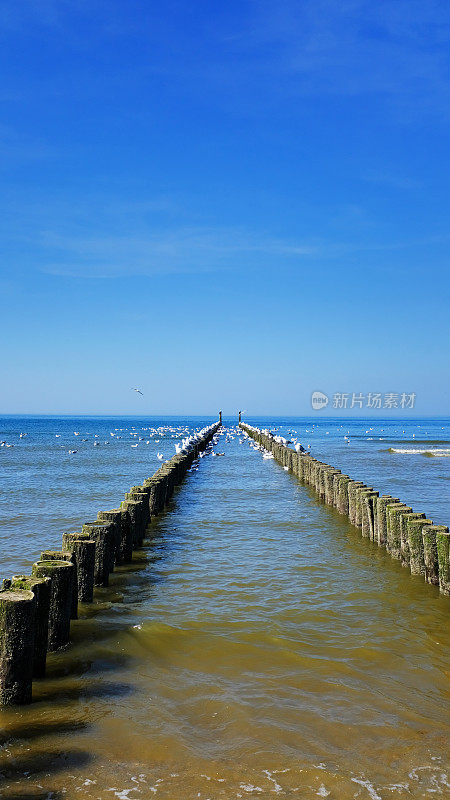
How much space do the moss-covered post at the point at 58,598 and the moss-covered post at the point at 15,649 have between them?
1.16 meters

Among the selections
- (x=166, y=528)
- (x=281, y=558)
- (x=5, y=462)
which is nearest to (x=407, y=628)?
(x=281, y=558)

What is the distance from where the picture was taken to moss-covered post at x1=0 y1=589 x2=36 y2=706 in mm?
4922

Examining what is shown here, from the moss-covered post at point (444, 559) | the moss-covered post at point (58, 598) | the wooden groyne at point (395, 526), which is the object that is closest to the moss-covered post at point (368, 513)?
the wooden groyne at point (395, 526)

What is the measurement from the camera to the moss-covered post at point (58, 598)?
620 centimetres

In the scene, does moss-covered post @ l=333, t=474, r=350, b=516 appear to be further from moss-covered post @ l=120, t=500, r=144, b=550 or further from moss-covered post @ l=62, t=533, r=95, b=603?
moss-covered post @ l=62, t=533, r=95, b=603

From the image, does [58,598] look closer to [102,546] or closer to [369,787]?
[102,546]

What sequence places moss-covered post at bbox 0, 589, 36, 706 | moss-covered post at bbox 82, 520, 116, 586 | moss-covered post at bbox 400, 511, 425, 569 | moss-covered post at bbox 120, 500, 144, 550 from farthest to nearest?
moss-covered post at bbox 120, 500, 144, 550 → moss-covered post at bbox 400, 511, 425, 569 → moss-covered post at bbox 82, 520, 116, 586 → moss-covered post at bbox 0, 589, 36, 706

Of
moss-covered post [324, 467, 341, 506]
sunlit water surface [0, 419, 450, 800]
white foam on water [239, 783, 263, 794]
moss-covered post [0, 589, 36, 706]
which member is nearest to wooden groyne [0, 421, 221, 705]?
moss-covered post [0, 589, 36, 706]

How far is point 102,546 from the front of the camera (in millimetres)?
8352

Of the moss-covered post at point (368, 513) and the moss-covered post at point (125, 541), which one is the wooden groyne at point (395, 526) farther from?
the moss-covered post at point (125, 541)

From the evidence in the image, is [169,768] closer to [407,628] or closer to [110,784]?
[110,784]

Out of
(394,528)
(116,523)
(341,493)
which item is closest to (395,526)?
(394,528)

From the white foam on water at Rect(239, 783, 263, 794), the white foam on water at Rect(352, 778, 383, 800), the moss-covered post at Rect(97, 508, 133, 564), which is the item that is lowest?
the white foam on water at Rect(239, 783, 263, 794)

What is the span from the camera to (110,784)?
4.00m
